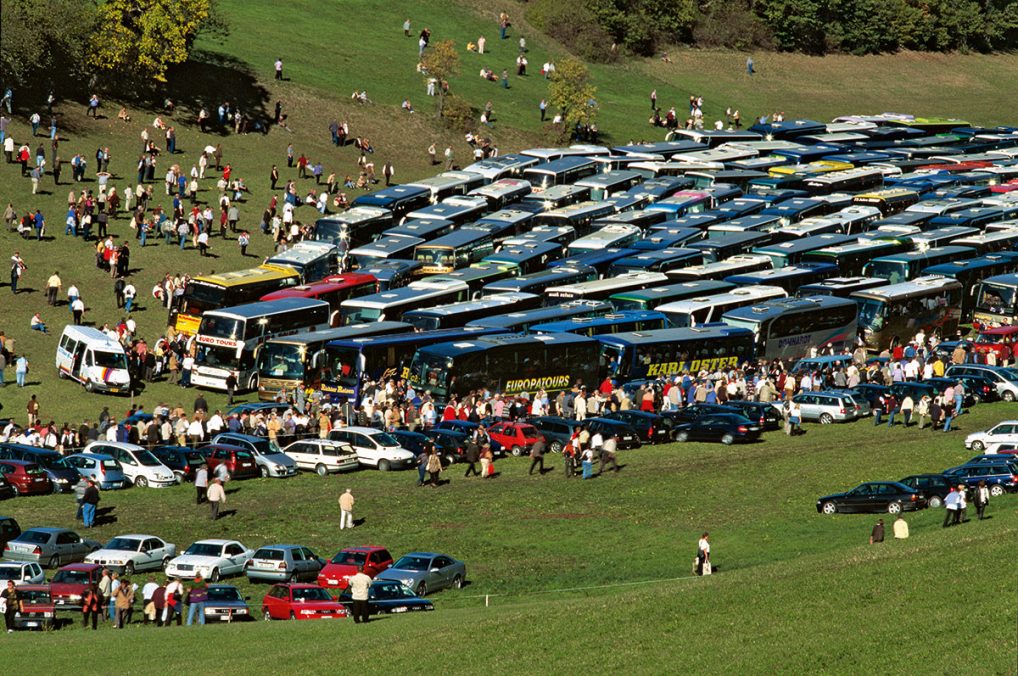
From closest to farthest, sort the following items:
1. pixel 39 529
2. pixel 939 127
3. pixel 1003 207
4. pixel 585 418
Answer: pixel 39 529 < pixel 585 418 < pixel 1003 207 < pixel 939 127

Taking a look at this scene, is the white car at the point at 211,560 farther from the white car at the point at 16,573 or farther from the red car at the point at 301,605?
the white car at the point at 16,573

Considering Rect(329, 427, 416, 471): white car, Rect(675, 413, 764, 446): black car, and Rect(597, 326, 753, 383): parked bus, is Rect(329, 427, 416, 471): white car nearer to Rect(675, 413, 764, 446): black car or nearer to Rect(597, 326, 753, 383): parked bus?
Rect(675, 413, 764, 446): black car

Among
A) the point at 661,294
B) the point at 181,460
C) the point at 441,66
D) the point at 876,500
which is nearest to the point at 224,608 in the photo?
the point at 181,460

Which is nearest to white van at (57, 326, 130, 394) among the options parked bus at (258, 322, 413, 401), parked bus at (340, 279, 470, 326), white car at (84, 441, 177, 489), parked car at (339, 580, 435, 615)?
parked bus at (258, 322, 413, 401)

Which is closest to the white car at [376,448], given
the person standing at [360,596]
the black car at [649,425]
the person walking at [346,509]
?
the person walking at [346,509]

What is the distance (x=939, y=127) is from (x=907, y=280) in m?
52.9

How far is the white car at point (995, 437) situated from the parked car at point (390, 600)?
2279cm

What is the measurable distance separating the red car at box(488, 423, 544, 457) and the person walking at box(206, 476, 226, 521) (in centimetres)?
1168

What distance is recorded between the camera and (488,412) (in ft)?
206

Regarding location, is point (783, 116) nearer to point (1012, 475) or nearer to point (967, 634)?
point (1012, 475)

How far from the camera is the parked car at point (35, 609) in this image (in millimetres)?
42688

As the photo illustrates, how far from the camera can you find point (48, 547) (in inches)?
1832

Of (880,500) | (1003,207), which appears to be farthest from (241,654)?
(1003,207)

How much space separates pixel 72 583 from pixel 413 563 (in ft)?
29.5
